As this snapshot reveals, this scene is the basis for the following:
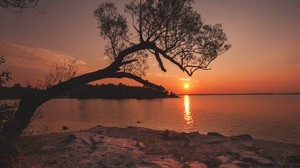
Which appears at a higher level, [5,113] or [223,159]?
[5,113]

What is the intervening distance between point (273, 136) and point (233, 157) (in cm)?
3376

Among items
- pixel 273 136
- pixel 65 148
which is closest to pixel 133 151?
pixel 65 148

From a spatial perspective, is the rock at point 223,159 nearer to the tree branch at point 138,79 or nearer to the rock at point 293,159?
the rock at point 293,159

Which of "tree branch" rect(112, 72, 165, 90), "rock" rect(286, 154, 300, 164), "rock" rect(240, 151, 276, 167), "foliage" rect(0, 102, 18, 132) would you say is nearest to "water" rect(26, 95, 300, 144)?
"foliage" rect(0, 102, 18, 132)

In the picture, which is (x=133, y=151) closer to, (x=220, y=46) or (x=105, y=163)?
(x=105, y=163)

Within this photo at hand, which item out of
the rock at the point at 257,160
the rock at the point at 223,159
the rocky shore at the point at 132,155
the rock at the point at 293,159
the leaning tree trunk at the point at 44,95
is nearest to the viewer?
the rocky shore at the point at 132,155

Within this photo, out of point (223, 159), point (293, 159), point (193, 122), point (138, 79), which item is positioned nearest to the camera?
point (223, 159)

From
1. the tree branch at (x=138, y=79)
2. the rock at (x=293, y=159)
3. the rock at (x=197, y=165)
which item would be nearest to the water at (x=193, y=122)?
the tree branch at (x=138, y=79)

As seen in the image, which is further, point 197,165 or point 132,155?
point 132,155

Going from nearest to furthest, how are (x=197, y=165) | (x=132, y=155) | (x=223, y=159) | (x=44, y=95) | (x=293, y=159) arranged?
(x=197, y=165) → (x=132, y=155) → (x=223, y=159) → (x=293, y=159) → (x=44, y=95)

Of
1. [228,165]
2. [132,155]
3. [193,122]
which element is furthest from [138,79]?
[193,122]

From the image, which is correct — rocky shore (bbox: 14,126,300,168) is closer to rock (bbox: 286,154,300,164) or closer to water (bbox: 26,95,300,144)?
rock (bbox: 286,154,300,164)

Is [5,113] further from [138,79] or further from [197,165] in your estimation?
[197,165]

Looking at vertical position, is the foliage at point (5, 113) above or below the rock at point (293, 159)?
above
